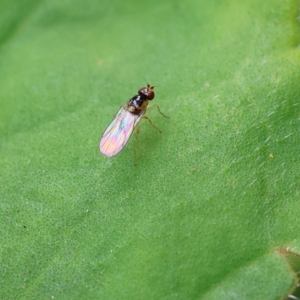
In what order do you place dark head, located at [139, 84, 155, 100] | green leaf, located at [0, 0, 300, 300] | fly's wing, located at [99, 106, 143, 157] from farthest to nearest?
dark head, located at [139, 84, 155, 100] < fly's wing, located at [99, 106, 143, 157] < green leaf, located at [0, 0, 300, 300]

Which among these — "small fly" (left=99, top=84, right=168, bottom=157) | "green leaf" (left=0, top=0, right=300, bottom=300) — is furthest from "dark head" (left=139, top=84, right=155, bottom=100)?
"green leaf" (left=0, top=0, right=300, bottom=300)

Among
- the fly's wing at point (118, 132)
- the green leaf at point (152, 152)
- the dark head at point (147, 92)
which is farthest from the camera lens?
the dark head at point (147, 92)

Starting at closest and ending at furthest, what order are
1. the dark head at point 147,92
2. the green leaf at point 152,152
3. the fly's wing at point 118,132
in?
the green leaf at point 152,152 < the fly's wing at point 118,132 < the dark head at point 147,92

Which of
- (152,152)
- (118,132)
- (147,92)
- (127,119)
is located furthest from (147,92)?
(152,152)

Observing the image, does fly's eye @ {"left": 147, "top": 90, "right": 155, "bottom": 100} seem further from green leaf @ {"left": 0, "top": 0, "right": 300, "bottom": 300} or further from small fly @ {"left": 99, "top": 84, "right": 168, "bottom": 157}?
green leaf @ {"left": 0, "top": 0, "right": 300, "bottom": 300}

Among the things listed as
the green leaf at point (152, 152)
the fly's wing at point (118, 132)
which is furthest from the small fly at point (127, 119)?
the green leaf at point (152, 152)

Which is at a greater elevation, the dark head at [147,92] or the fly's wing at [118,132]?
the dark head at [147,92]

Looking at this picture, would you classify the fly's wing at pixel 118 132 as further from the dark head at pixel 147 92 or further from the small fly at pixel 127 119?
the dark head at pixel 147 92
